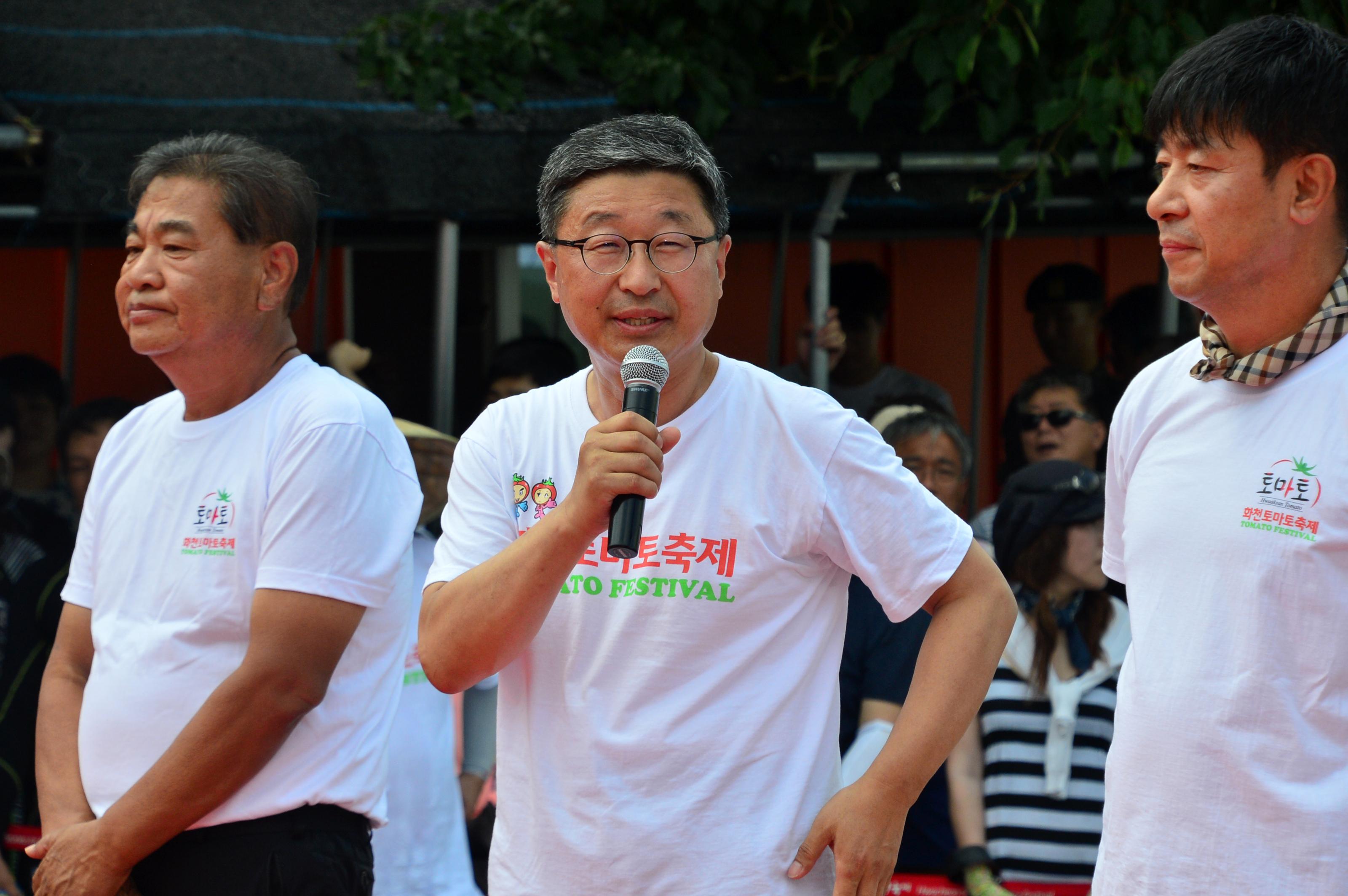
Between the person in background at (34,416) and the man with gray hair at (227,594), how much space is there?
8.52ft

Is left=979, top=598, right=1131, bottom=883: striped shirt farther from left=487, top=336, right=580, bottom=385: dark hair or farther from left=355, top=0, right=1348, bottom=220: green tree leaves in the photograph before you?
left=487, top=336, right=580, bottom=385: dark hair

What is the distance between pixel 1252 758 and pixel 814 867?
2.11 ft

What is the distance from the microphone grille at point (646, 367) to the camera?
1.88m

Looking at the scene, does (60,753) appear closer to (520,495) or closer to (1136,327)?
(520,495)

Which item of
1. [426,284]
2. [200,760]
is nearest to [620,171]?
[200,760]

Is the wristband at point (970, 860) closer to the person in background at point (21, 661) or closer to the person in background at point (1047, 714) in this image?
the person in background at point (1047, 714)

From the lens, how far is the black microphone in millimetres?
1697

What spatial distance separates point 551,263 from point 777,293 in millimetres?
2888

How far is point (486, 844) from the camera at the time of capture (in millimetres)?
4320

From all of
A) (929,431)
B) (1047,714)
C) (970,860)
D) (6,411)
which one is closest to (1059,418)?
(929,431)

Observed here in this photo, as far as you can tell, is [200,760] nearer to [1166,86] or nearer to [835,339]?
[1166,86]

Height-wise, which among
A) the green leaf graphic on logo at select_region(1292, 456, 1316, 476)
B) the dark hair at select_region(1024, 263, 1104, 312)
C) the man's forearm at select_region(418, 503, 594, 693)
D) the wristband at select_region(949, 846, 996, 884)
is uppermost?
the dark hair at select_region(1024, 263, 1104, 312)

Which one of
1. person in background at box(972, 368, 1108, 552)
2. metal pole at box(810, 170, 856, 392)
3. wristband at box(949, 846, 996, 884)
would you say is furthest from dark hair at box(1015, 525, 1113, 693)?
metal pole at box(810, 170, 856, 392)

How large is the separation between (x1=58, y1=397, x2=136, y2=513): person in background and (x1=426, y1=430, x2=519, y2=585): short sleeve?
118 inches
